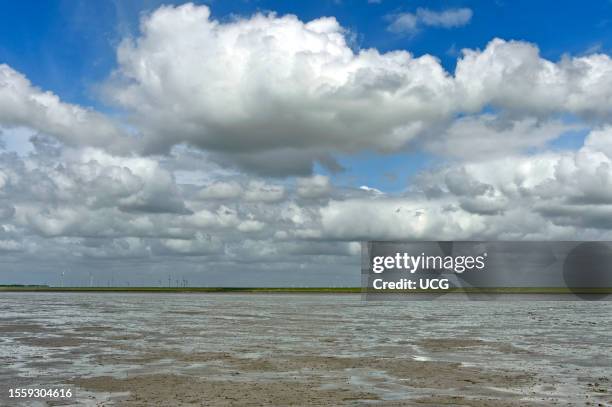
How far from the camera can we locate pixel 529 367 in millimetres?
29469

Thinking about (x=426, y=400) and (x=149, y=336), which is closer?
(x=426, y=400)

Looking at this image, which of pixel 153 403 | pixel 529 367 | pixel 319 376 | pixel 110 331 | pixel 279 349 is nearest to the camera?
pixel 153 403

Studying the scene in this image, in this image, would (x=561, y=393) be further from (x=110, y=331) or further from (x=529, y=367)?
(x=110, y=331)

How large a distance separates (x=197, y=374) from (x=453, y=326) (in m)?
36.4

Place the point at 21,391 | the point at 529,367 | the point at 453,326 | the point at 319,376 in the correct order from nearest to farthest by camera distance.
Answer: the point at 21,391 → the point at 319,376 → the point at 529,367 → the point at 453,326

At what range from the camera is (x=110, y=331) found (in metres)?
50.1

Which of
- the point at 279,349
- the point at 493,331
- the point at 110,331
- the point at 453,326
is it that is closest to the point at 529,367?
the point at 279,349

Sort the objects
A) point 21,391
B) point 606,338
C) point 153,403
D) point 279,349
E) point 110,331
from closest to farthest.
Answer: point 153,403 → point 21,391 → point 279,349 → point 606,338 → point 110,331

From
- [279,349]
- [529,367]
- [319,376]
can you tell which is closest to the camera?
[319,376]

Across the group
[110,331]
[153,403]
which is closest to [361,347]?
[153,403]

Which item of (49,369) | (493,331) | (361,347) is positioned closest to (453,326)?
(493,331)

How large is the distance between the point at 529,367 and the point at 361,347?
1166cm

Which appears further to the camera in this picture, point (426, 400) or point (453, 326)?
point (453, 326)

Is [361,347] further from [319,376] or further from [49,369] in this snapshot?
[49,369]
